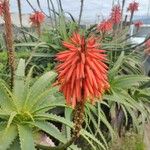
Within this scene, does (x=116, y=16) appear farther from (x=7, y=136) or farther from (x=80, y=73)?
(x=80, y=73)

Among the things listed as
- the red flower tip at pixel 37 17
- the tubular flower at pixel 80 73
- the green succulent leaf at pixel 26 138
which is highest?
the tubular flower at pixel 80 73

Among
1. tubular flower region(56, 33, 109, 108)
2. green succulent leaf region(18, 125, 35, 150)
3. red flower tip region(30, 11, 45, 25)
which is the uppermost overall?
tubular flower region(56, 33, 109, 108)

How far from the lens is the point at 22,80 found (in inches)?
134

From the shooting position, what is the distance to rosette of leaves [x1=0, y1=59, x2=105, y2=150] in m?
3.02

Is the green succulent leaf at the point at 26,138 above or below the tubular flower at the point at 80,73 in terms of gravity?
below

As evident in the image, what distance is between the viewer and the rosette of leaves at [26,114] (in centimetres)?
302

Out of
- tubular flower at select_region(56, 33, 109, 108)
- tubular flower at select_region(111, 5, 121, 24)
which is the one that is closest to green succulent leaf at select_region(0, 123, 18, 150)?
tubular flower at select_region(56, 33, 109, 108)

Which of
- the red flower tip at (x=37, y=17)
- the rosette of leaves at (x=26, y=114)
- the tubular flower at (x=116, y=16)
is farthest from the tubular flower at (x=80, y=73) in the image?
the tubular flower at (x=116, y=16)

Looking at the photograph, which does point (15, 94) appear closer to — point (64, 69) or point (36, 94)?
point (36, 94)

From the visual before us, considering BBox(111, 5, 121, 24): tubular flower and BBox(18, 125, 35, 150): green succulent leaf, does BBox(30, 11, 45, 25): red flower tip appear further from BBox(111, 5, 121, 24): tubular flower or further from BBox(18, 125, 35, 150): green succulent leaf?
BBox(18, 125, 35, 150): green succulent leaf

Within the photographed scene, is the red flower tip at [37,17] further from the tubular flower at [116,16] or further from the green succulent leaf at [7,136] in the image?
the green succulent leaf at [7,136]

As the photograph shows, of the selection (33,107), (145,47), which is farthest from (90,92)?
(145,47)

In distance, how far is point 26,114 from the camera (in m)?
3.19

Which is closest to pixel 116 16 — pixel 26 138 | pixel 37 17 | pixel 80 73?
pixel 37 17
